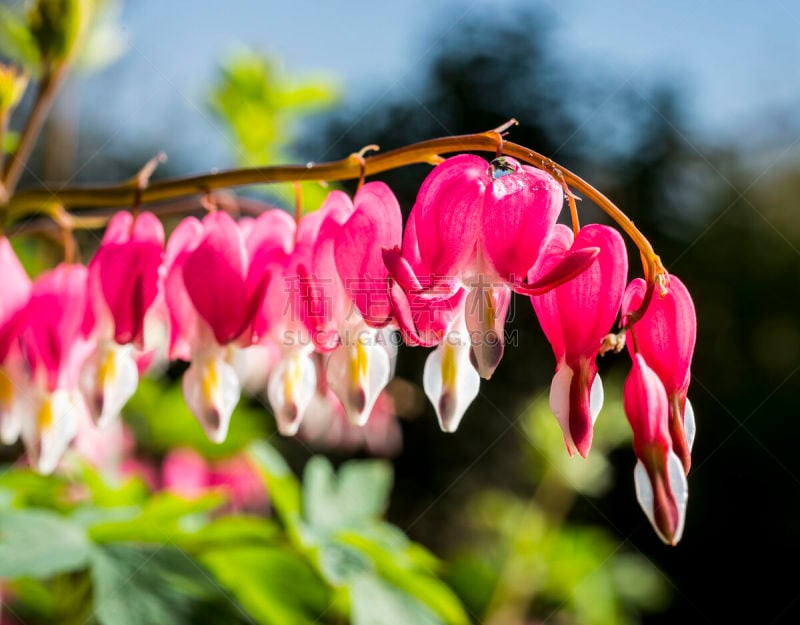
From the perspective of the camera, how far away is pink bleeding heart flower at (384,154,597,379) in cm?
64

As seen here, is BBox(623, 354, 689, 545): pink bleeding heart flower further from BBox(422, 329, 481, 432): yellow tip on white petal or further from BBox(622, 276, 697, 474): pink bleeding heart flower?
BBox(422, 329, 481, 432): yellow tip on white petal

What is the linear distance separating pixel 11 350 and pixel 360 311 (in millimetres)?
482

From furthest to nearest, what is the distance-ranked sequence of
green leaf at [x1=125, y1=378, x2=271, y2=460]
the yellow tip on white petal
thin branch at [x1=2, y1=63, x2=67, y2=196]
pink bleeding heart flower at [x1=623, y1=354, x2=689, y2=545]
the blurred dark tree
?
the blurred dark tree
green leaf at [x1=125, y1=378, x2=271, y2=460]
thin branch at [x1=2, y1=63, x2=67, y2=196]
the yellow tip on white petal
pink bleeding heart flower at [x1=623, y1=354, x2=689, y2=545]

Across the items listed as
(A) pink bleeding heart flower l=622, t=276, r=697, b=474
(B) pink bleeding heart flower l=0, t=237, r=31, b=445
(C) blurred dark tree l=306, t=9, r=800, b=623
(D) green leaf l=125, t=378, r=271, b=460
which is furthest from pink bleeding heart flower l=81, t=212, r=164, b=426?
(C) blurred dark tree l=306, t=9, r=800, b=623

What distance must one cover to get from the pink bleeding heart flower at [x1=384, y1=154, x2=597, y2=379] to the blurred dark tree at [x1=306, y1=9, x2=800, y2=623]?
212cm

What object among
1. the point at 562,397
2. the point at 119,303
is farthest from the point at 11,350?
the point at 562,397

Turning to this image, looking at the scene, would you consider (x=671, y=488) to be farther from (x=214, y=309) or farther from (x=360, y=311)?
(x=214, y=309)

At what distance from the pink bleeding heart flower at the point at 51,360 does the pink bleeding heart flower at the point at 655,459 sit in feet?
2.07

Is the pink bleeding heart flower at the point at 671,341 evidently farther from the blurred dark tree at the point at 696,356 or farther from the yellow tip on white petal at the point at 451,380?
the blurred dark tree at the point at 696,356

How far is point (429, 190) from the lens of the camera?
26.4 inches

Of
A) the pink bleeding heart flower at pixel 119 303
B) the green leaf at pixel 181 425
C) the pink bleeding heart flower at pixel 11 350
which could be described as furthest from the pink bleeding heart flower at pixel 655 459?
the green leaf at pixel 181 425

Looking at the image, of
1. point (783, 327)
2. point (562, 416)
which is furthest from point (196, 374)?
point (783, 327)

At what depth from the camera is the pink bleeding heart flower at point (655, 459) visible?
0.58 m

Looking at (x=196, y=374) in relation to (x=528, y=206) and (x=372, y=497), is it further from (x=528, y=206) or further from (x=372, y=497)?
(x=372, y=497)
